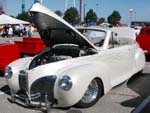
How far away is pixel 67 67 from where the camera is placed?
20.4 feet

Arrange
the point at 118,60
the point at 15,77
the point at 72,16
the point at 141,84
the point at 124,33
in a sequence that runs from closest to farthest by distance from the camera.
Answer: the point at 15,77 → the point at 118,60 → the point at 141,84 → the point at 124,33 → the point at 72,16

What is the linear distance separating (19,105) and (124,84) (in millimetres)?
2951

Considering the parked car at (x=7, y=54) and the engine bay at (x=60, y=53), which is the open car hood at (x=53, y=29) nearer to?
the engine bay at (x=60, y=53)

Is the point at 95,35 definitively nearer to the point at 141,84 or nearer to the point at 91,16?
the point at 141,84

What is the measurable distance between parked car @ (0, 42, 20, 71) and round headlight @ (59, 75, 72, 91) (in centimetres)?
424

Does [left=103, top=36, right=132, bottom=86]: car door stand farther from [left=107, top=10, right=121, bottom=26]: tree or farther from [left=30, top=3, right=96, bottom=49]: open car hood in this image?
[left=107, top=10, right=121, bottom=26]: tree

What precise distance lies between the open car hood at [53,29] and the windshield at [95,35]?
0.66 meters

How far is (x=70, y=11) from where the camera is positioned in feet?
201

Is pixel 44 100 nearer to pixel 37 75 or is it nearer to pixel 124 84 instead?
pixel 37 75

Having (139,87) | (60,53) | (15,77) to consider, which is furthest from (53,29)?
(139,87)

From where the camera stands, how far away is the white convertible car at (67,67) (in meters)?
5.77

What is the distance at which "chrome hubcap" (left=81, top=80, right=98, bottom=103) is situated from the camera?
241 inches

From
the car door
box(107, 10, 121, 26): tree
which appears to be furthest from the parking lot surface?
box(107, 10, 121, 26): tree

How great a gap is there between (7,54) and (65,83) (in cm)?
461
